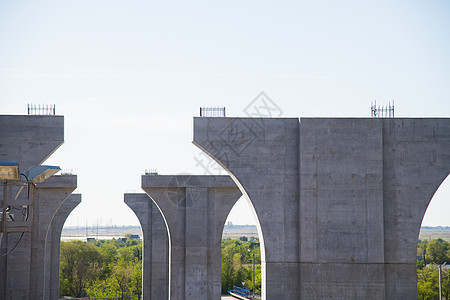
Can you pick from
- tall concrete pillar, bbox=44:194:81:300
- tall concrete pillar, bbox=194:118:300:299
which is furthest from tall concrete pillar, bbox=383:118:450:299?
tall concrete pillar, bbox=44:194:81:300

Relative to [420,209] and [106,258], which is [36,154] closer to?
[420,209]

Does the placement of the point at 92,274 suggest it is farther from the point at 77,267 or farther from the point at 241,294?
the point at 241,294

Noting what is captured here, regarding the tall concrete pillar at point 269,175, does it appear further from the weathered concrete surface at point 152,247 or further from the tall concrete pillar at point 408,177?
the weathered concrete surface at point 152,247

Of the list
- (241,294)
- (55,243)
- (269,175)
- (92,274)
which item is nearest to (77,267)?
(92,274)

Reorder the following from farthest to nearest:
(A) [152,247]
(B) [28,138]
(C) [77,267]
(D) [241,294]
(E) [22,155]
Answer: (C) [77,267] → (D) [241,294] → (A) [152,247] → (B) [28,138] → (E) [22,155]

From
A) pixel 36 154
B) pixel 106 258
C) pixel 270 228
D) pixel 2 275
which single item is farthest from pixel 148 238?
pixel 106 258

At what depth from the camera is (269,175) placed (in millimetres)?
17328

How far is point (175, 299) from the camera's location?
102 ft

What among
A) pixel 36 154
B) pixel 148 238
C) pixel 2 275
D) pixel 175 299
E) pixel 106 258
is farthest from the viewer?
pixel 106 258

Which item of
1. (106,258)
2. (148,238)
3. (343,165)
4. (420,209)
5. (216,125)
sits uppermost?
(216,125)

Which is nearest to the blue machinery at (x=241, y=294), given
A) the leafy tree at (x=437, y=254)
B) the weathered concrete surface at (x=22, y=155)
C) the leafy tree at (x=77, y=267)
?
the leafy tree at (x=77, y=267)

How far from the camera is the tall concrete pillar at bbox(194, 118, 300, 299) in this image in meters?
17.0

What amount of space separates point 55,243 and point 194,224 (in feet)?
49.6

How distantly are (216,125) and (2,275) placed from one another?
11.2 m
